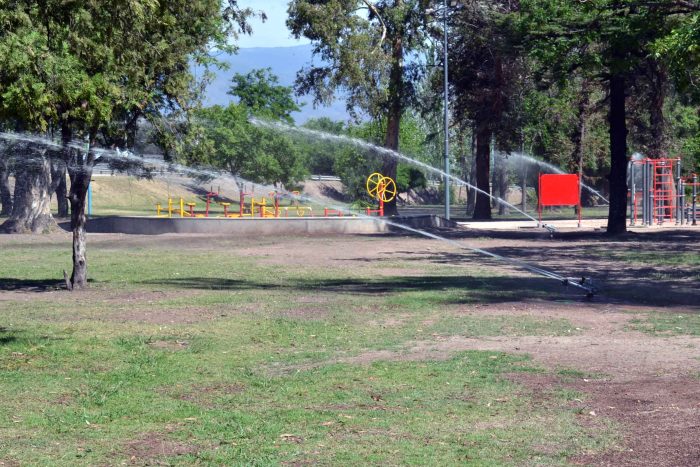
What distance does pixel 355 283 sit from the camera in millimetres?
18266

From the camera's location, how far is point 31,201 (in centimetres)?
3575

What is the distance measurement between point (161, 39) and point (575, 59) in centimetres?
1595

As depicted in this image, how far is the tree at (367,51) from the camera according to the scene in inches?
1580

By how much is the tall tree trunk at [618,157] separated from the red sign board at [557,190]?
9.34m

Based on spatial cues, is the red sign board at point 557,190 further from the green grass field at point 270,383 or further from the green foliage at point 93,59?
the green foliage at point 93,59

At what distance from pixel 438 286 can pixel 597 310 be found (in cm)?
397

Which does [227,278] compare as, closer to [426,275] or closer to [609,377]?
[426,275]

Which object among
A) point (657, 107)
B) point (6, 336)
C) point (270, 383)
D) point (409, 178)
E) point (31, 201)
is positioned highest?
point (657, 107)

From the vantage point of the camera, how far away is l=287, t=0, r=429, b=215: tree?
40125 millimetres

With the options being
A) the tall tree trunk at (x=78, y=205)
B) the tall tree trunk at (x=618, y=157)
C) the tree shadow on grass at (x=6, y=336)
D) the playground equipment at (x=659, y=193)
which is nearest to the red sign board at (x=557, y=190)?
the playground equipment at (x=659, y=193)

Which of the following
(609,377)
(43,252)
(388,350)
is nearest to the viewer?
(609,377)

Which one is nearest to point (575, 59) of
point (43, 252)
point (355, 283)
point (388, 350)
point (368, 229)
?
point (368, 229)

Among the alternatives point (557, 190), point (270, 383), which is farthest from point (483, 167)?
point (270, 383)

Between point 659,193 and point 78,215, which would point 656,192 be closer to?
point 659,193
